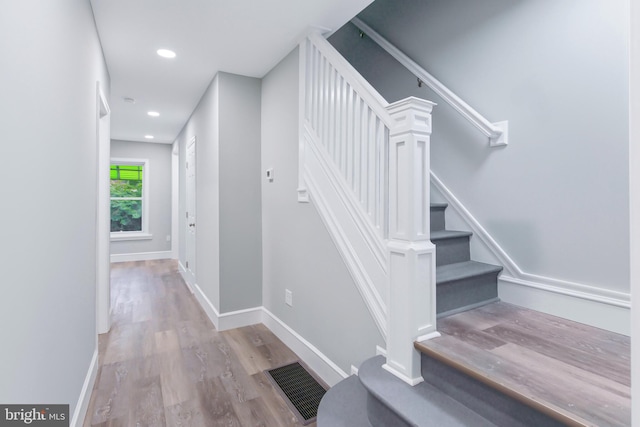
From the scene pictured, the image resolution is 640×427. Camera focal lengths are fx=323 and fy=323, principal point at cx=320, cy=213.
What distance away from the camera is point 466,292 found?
6.41 ft

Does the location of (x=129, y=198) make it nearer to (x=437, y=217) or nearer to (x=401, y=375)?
(x=437, y=217)

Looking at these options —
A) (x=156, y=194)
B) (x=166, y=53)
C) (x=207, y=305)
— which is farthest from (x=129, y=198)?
(x=166, y=53)

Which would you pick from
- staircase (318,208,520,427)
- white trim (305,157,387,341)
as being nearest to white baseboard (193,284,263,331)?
white trim (305,157,387,341)

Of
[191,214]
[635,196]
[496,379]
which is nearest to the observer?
[635,196]

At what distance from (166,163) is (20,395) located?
665 cm

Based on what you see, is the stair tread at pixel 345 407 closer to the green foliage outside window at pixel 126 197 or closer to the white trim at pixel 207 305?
the white trim at pixel 207 305

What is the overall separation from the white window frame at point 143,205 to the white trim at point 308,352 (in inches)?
194

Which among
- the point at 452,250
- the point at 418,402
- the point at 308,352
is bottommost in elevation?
the point at 308,352

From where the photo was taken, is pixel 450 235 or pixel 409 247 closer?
pixel 409 247

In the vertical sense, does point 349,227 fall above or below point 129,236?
above

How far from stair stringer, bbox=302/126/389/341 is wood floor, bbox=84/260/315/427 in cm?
83

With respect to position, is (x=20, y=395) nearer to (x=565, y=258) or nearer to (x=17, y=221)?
(x=17, y=221)

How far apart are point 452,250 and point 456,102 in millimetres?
998

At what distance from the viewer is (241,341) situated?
9.29ft
